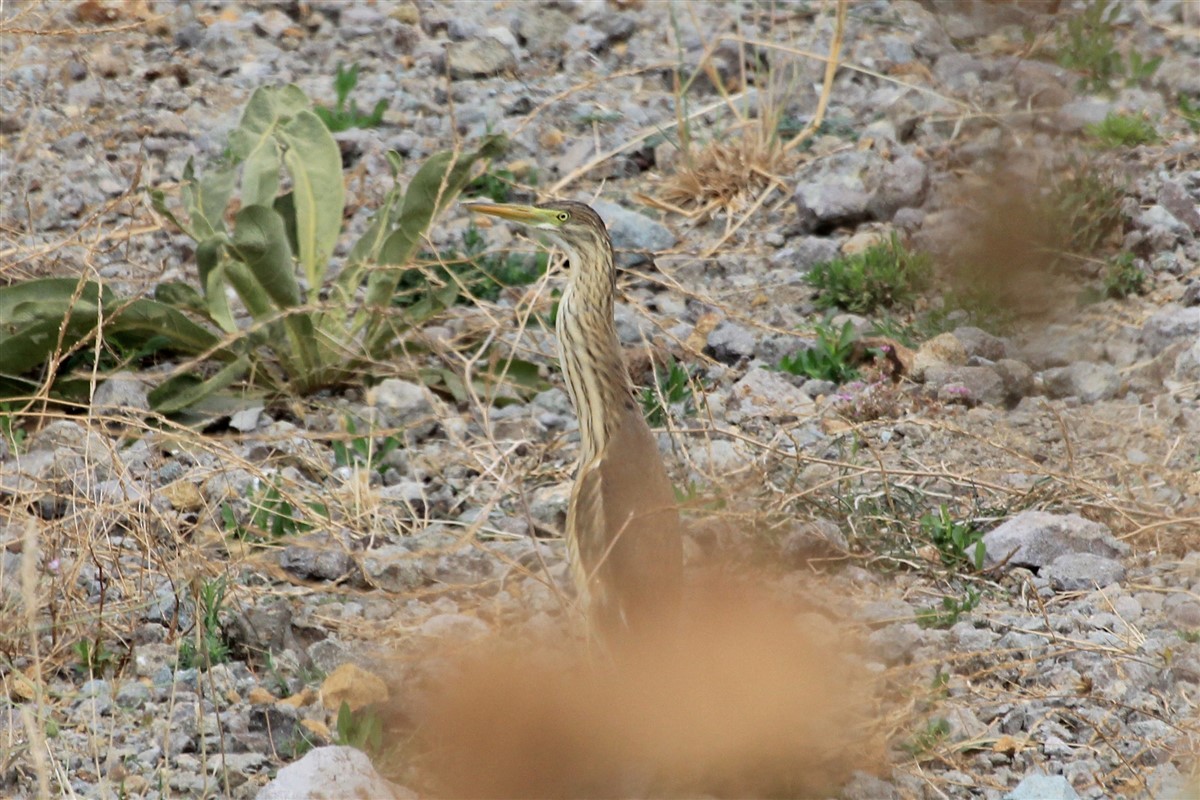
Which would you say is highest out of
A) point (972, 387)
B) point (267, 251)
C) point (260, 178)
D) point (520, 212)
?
point (520, 212)

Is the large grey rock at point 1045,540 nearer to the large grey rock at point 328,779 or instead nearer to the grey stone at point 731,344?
the grey stone at point 731,344

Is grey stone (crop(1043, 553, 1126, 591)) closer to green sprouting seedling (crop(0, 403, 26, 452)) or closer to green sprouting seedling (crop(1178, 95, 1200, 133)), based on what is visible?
green sprouting seedling (crop(1178, 95, 1200, 133))

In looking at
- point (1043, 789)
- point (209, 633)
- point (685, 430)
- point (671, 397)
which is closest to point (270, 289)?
point (671, 397)

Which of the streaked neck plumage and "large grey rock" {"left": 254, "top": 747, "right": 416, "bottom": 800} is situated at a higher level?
the streaked neck plumage

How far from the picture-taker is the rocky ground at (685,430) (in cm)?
365

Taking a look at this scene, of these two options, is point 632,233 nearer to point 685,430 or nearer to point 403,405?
point 403,405

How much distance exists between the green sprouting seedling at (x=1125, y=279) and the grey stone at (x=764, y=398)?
1382 mm

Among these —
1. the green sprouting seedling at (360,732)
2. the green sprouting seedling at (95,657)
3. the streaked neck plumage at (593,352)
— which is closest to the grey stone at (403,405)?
the streaked neck plumage at (593,352)

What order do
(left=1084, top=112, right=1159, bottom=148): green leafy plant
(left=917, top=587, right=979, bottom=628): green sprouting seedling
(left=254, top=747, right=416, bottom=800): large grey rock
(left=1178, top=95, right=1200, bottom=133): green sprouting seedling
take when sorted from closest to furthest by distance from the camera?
(left=254, top=747, right=416, bottom=800): large grey rock < (left=917, top=587, right=979, bottom=628): green sprouting seedling < (left=1084, top=112, right=1159, bottom=148): green leafy plant < (left=1178, top=95, right=1200, bottom=133): green sprouting seedling

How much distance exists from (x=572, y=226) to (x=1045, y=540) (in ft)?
6.00

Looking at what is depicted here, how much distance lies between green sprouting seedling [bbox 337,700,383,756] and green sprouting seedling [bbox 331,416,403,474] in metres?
1.59

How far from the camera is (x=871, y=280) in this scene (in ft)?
20.5

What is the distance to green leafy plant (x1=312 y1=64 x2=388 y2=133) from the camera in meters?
7.46

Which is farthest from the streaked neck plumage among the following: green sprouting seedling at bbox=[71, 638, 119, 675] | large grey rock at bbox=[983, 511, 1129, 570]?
green sprouting seedling at bbox=[71, 638, 119, 675]
